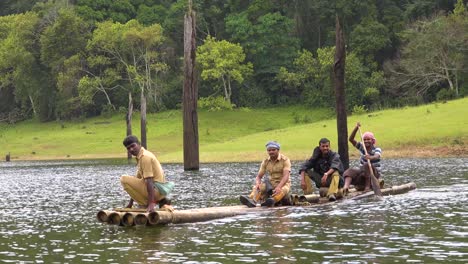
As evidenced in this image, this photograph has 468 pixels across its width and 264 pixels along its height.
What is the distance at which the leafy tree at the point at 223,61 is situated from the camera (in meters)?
97.9

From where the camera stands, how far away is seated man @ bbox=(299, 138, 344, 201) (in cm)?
2667

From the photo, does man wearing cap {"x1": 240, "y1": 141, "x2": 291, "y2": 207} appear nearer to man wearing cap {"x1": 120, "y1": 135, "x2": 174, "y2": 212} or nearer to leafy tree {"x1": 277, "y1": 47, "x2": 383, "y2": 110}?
man wearing cap {"x1": 120, "y1": 135, "x2": 174, "y2": 212}

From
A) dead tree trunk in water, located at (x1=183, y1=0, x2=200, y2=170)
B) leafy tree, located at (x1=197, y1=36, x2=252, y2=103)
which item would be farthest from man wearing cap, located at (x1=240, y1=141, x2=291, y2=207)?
leafy tree, located at (x1=197, y1=36, x2=252, y2=103)

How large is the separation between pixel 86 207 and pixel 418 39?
65597 millimetres

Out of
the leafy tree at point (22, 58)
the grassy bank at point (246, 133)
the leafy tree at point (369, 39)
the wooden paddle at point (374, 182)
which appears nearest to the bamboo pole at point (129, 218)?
the wooden paddle at point (374, 182)

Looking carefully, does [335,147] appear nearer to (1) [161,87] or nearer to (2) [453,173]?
(2) [453,173]

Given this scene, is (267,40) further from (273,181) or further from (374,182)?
(273,181)

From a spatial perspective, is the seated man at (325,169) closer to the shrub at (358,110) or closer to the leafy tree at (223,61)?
the shrub at (358,110)

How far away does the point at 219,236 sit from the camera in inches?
775

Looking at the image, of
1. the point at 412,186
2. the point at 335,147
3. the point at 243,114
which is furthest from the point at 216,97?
the point at 412,186

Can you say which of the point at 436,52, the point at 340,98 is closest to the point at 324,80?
the point at 436,52

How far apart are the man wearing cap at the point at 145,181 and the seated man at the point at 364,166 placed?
7.59 meters

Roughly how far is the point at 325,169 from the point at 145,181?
7.57 metres

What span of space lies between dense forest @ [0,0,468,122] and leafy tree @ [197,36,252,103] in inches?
5.8
